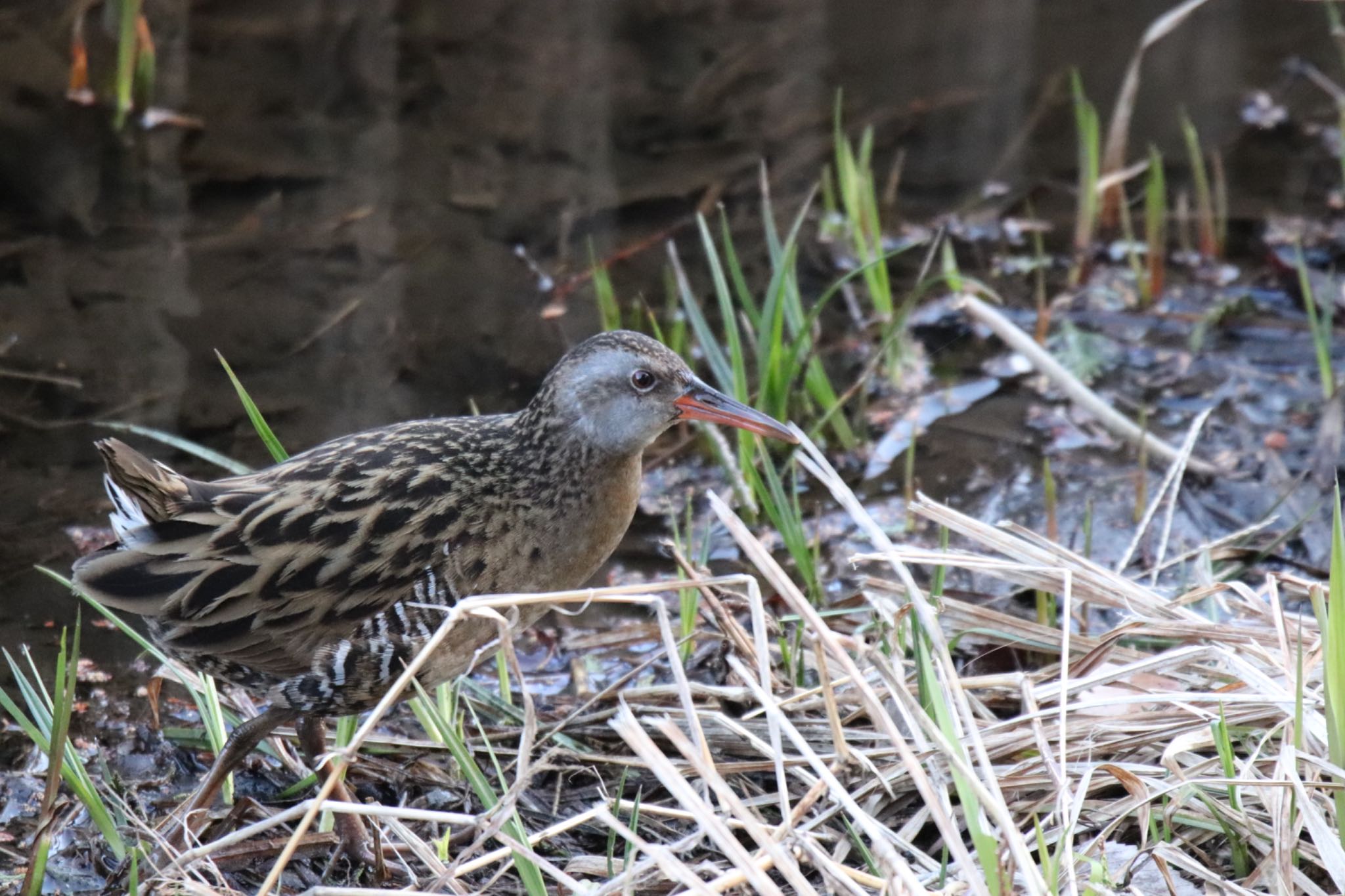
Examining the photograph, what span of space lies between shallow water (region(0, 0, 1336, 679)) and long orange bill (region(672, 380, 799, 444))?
155 cm

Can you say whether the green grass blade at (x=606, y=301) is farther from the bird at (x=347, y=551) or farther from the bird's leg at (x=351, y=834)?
the bird's leg at (x=351, y=834)

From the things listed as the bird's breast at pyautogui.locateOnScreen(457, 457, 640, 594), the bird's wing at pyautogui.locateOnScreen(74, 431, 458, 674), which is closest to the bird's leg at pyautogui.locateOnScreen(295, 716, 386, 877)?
the bird's wing at pyautogui.locateOnScreen(74, 431, 458, 674)

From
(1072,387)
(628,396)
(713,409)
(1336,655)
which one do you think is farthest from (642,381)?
(1072,387)

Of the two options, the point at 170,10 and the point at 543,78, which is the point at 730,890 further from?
the point at 170,10

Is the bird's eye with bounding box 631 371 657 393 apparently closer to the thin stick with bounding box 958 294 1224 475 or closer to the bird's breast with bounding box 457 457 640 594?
the bird's breast with bounding box 457 457 640 594

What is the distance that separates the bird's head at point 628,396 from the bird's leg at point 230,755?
89 cm

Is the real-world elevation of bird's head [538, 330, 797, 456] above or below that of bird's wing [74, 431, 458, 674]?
above

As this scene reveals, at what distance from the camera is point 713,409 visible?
3627 mm

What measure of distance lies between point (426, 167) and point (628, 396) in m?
3.36

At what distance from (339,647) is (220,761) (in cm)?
34

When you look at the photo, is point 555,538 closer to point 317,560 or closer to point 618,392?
point 618,392

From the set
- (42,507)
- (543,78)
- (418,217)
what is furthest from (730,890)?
(543,78)

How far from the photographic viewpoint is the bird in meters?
3.27

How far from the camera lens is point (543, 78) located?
738 cm
